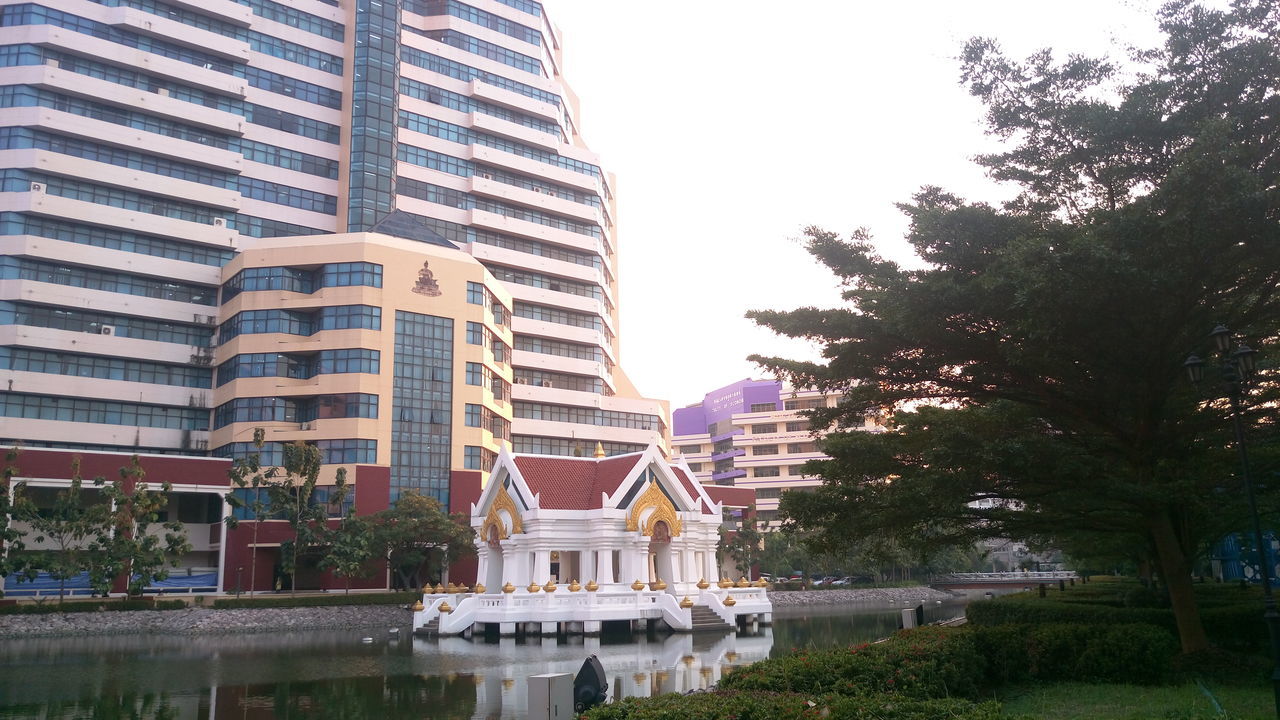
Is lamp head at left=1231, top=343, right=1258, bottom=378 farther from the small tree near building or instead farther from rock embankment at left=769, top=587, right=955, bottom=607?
rock embankment at left=769, top=587, right=955, bottom=607

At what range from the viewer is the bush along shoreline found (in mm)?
10500

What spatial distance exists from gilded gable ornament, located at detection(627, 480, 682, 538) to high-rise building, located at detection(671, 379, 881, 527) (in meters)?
51.1

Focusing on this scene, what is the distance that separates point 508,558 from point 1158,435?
27549mm

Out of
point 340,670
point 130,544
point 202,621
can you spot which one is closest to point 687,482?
point 340,670

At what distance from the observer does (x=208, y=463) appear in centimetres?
5441

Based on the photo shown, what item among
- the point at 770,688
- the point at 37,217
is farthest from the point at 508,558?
the point at 37,217

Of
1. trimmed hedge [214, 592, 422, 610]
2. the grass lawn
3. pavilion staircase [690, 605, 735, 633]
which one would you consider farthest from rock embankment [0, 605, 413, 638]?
the grass lawn

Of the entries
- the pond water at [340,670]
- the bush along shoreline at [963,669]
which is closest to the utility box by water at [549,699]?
the bush along shoreline at [963,669]

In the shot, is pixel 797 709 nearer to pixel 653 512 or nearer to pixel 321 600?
pixel 653 512

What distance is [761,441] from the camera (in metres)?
98.1

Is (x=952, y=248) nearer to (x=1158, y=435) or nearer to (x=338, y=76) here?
(x=1158, y=435)

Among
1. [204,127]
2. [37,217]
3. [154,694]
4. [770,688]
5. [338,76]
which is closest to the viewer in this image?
[770,688]

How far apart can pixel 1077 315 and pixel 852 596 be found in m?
53.3

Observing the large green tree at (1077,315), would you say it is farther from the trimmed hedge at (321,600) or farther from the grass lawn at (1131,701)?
the trimmed hedge at (321,600)
